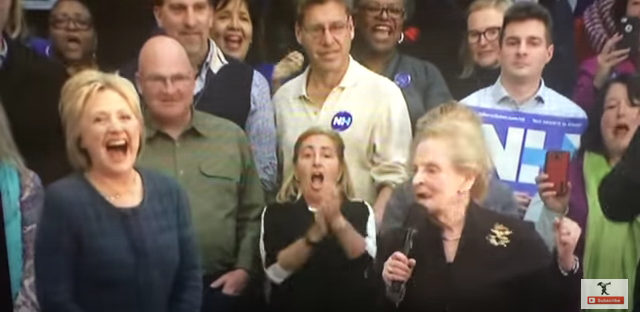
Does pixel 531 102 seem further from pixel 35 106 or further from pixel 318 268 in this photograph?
pixel 35 106

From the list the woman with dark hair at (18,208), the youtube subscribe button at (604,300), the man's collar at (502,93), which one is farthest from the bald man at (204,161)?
the youtube subscribe button at (604,300)

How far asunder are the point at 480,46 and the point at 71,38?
4.86 feet

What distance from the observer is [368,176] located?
3852mm

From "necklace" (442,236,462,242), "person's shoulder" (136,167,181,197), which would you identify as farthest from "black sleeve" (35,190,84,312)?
"necklace" (442,236,462,242)

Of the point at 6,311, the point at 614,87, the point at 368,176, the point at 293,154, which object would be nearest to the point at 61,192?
the point at 6,311

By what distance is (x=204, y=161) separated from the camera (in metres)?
3.84

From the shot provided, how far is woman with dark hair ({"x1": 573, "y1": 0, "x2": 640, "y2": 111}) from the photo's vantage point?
3.86 meters

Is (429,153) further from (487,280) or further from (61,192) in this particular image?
(61,192)

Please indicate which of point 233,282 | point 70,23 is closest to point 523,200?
point 233,282

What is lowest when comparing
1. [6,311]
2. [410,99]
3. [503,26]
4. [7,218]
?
[6,311]

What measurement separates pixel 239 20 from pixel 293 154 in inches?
20.6

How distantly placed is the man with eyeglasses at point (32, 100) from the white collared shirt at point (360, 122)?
797mm

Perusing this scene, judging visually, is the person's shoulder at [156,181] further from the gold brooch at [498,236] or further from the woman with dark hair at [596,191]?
the woman with dark hair at [596,191]

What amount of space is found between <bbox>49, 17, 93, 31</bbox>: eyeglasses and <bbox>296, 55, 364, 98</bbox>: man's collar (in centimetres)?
79
